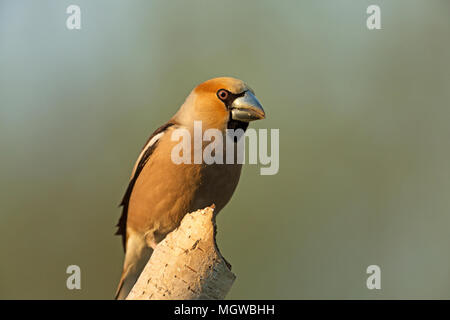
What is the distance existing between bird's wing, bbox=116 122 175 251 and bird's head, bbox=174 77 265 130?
0.24 meters

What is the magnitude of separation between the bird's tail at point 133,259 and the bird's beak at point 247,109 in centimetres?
140

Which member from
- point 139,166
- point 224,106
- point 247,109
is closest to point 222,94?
point 224,106

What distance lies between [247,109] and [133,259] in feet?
5.67

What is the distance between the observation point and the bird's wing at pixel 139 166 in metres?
4.05

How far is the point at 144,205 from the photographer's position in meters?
3.92

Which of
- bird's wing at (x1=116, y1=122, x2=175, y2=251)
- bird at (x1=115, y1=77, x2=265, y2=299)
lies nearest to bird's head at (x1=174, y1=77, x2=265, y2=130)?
bird at (x1=115, y1=77, x2=265, y2=299)

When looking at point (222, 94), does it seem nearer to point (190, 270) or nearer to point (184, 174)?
point (184, 174)

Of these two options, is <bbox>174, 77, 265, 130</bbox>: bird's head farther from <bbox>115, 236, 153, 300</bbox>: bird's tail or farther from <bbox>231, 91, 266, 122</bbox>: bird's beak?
<bbox>115, 236, 153, 300</bbox>: bird's tail

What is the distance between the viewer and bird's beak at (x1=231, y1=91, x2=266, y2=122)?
376 centimetres

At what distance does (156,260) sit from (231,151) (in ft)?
5.15

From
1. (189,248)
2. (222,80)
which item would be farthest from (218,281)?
(222,80)

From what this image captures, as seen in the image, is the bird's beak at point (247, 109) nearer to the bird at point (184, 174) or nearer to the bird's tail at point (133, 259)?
the bird at point (184, 174)

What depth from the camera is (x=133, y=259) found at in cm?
420

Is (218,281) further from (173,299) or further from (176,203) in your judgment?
(176,203)
